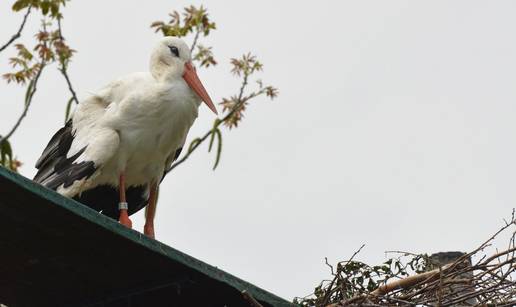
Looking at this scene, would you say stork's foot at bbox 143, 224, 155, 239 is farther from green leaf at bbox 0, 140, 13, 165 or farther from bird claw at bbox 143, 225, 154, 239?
green leaf at bbox 0, 140, 13, 165

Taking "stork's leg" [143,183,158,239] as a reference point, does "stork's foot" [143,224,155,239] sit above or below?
below

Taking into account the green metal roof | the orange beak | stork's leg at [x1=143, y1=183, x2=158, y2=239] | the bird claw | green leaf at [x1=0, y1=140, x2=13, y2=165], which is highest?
the orange beak

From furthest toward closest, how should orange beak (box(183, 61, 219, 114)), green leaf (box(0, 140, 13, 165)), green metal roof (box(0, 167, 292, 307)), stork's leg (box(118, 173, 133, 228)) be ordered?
orange beak (box(183, 61, 219, 114))
stork's leg (box(118, 173, 133, 228))
green leaf (box(0, 140, 13, 165))
green metal roof (box(0, 167, 292, 307))

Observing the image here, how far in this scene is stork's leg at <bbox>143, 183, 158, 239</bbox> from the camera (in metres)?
7.73

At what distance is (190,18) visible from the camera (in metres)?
9.10

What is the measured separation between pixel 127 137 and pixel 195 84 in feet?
2.33

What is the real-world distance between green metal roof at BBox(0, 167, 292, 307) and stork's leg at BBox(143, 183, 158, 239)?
8.16 feet

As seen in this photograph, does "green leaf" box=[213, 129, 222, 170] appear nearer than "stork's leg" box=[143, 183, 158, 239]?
Yes

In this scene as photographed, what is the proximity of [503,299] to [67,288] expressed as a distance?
2436 mm

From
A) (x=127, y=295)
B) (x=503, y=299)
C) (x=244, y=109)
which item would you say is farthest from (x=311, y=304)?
(x=244, y=109)

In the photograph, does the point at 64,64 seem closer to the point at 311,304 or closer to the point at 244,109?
the point at 244,109

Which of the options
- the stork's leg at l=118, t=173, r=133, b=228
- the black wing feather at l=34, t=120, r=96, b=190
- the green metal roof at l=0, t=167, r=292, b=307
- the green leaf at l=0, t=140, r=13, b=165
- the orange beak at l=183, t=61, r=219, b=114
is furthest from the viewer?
the orange beak at l=183, t=61, r=219, b=114

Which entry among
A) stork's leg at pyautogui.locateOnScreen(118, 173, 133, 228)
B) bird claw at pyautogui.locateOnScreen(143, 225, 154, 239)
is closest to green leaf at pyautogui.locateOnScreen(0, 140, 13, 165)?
stork's leg at pyautogui.locateOnScreen(118, 173, 133, 228)

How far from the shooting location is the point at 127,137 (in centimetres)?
739
